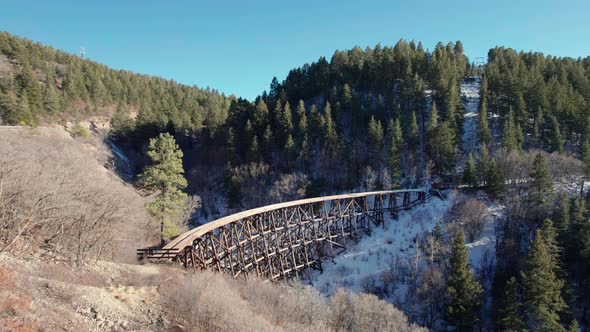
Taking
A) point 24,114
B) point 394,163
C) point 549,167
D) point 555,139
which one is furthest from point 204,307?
point 555,139

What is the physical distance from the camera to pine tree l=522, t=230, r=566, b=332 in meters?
24.8

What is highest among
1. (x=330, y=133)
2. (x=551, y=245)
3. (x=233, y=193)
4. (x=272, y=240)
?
(x=330, y=133)

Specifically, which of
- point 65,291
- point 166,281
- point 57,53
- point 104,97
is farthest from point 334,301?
point 57,53

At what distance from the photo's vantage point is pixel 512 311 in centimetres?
2606

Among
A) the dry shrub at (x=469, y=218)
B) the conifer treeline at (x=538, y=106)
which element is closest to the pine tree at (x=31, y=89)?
the dry shrub at (x=469, y=218)

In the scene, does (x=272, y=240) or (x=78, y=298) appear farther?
(x=272, y=240)

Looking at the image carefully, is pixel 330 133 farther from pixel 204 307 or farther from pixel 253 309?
pixel 204 307

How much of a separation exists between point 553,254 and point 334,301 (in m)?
19.0

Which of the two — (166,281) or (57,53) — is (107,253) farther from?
(57,53)

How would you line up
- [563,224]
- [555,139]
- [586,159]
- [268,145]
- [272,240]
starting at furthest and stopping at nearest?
[268,145] → [555,139] → [586,159] → [563,224] → [272,240]

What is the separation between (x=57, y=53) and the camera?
90938 millimetres

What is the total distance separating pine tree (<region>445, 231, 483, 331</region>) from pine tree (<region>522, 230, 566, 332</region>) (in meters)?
3.48

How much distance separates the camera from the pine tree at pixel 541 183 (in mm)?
36719

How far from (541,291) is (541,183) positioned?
15.6 metres
